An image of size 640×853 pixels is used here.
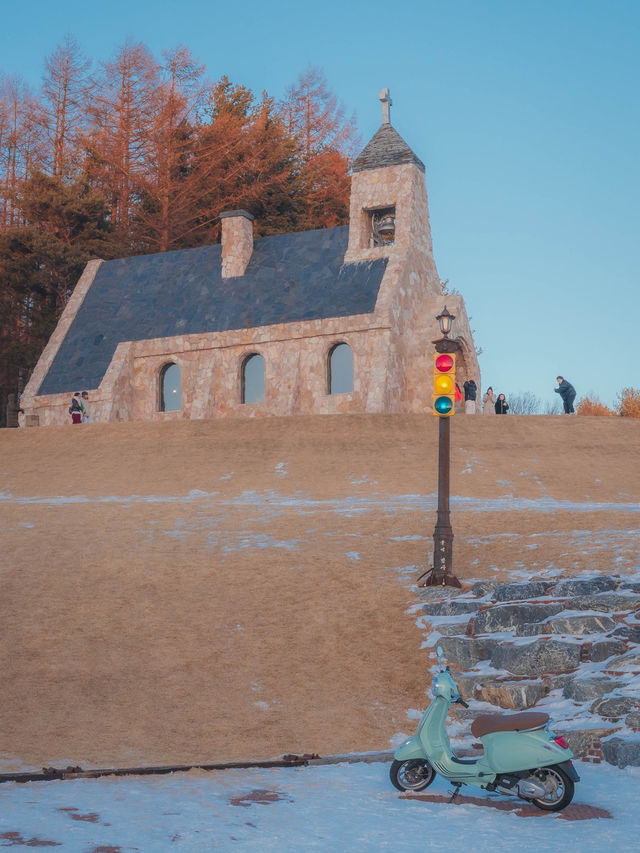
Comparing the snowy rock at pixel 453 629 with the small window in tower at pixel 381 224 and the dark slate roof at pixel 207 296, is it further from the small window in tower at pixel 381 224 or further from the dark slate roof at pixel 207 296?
the small window in tower at pixel 381 224

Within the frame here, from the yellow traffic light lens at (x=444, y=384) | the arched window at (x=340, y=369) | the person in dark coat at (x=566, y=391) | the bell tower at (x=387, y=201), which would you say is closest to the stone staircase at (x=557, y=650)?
the yellow traffic light lens at (x=444, y=384)

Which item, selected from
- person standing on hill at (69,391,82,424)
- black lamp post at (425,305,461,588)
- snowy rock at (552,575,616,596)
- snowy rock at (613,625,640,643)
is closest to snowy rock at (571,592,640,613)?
snowy rock at (552,575,616,596)

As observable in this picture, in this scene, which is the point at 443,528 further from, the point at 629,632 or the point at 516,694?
the point at 516,694

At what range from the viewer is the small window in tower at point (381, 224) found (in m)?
35.1

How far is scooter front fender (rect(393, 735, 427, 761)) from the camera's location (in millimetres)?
7340

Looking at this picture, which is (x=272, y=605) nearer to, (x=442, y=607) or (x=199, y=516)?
(x=442, y=607)

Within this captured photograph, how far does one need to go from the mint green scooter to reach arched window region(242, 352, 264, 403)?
2735 cm

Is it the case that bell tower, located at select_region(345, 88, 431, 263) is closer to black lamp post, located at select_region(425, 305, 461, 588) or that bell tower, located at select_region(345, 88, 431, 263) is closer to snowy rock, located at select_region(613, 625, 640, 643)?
black lamp post, located at select_region(425, 305, 461, 588)

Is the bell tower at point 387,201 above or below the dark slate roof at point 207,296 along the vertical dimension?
above

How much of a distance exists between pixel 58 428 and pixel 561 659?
2318 centimetres

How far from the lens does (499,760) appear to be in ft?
23.1

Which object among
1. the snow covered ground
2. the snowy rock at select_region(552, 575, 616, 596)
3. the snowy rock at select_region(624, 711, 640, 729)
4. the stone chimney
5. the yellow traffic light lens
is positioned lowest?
the snow covered ground

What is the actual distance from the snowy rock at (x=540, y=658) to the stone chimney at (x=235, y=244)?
2848 cm

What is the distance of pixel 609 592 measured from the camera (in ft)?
39.3
